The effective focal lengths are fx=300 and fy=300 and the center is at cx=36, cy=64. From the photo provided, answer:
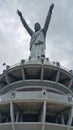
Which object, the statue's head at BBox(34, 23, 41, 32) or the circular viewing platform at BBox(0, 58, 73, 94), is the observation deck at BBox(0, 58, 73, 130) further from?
the statue's head at BBox(34, 23, 41, 32)

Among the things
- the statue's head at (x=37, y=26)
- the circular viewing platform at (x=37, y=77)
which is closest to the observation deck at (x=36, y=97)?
the circular viewing platform at (x=37, y=77)

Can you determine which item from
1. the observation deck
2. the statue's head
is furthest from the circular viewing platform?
the statue's head

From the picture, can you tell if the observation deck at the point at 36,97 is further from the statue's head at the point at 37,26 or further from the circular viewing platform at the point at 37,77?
the statue's head at the point at 37,26

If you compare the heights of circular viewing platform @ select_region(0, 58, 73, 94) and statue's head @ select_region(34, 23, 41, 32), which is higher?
A: statue's head @ select_region(34, 23, 41, 32)

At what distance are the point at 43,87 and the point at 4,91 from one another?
22.9 ft

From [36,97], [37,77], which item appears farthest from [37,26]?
[36,97]

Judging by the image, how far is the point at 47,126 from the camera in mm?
37938

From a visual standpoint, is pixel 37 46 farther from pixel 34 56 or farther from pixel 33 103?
pixel 33 103

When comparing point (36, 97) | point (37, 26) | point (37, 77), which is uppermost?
point (37, 26)

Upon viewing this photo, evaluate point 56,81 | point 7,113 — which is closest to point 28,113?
point 7,113

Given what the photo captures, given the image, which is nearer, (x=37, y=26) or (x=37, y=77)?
(x=37, y=77)

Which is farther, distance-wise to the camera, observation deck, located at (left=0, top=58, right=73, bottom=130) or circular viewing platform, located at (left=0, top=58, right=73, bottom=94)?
circular viewing platform, located at (left=0, top=58, right=73, bottom=94)

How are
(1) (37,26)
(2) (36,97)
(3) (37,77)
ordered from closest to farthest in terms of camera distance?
1. (2) (36,97)
2. (3) (37,77)
3. (1) (37,26)

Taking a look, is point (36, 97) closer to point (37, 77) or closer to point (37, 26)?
point (37, 77)
